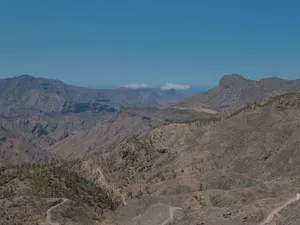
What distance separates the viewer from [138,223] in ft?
145

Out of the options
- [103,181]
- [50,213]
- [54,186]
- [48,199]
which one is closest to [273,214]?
[50,213]

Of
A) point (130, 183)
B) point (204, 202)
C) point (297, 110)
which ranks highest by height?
point (297, 110)

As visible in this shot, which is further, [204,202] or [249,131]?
[249,131]

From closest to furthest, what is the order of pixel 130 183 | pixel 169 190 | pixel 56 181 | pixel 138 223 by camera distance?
pixel 138 223
pixel 56 181
pixel 169 190
pixel 130 183

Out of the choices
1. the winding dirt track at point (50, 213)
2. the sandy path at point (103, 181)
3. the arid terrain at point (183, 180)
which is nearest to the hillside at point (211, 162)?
the arid terrain at point (183, 180)

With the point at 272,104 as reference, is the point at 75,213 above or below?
below

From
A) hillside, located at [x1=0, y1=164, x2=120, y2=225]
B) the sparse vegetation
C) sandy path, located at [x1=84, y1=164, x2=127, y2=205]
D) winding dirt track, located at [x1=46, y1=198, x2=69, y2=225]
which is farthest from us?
sandy path, located at [x1=84, y1=164, x2=127, y2=205]

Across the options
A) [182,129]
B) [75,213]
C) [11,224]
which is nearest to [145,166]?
[182,129]

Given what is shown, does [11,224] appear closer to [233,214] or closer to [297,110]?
[233,214]

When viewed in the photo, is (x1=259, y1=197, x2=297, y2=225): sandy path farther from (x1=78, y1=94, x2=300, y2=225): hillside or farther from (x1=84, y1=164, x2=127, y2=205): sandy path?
(x1=84, y1=164, x2=127, y2=205): sandy path

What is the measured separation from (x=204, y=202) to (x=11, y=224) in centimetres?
2576

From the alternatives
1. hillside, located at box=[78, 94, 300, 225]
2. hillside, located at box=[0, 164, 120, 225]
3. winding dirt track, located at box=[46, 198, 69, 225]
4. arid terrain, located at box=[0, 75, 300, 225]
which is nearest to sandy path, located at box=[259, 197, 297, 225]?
arid terrain, located at box=[0, 75, 300, 225]

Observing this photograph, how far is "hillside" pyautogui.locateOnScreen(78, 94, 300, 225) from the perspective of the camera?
55844mm

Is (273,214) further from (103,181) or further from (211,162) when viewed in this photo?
(103,181)
